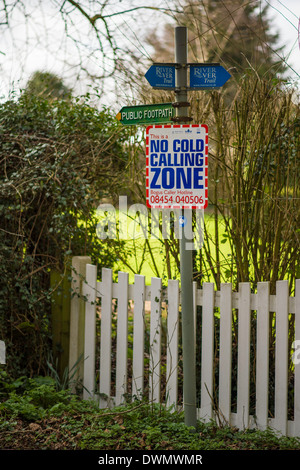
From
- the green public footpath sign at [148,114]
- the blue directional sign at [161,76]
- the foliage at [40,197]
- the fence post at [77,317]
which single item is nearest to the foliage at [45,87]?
the foliage at [40,197]

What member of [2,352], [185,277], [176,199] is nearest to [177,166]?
[176,199]

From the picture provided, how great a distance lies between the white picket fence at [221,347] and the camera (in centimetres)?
384

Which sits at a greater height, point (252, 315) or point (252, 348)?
point (252, 315)

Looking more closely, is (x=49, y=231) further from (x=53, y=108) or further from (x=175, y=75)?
(x=175, y=75)

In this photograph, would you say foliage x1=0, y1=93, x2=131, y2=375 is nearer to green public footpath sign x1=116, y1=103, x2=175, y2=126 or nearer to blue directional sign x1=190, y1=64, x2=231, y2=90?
green public footpath sign x1=116, y1=103, x2=175, y2=126

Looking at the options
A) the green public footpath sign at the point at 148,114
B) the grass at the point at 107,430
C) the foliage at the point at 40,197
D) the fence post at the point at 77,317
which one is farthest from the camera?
the fence post at the point at 77,317

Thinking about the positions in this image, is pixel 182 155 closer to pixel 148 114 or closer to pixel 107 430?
pixel 148 114

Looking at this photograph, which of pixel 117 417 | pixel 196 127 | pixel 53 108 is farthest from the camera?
pixel 53 108

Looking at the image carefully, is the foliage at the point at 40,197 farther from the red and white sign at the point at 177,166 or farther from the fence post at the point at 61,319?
the red and white sign at the point at 177,166

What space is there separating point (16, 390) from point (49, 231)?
1348 mm

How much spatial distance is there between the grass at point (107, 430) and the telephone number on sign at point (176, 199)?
1460mm

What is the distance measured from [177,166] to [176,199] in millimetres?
214

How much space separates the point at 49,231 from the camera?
456cm

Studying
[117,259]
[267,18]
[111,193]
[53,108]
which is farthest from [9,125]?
[267,18]
